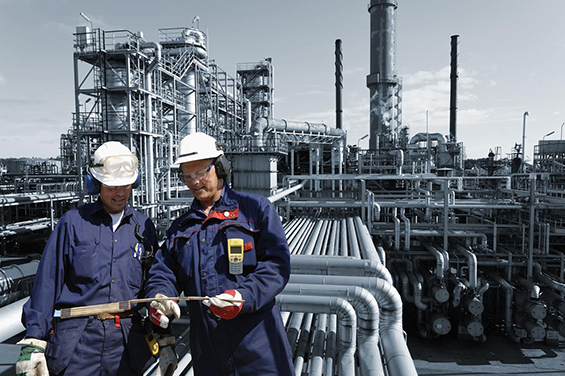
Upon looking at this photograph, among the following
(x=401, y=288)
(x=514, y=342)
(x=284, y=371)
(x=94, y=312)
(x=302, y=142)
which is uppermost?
(x=302, y=142)

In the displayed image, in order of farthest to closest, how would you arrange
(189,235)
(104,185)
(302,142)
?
1. (302,142)
2. (104,185)
3. (189,235)

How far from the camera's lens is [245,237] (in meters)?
2.07

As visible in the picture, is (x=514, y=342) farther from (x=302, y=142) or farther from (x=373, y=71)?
(x=373, y=71)

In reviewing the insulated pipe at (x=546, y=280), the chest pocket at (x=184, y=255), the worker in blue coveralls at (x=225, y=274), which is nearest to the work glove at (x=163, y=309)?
the worker in blue coveralls at (x=225, y=274)

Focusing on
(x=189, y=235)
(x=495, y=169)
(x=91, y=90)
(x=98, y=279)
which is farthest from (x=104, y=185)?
(x=495, y=169)

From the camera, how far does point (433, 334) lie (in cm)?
1260

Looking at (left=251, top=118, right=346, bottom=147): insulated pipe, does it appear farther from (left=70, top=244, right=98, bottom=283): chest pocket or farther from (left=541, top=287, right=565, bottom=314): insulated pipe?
(left=70, top=244, right=98, bottom=283): chest pocket

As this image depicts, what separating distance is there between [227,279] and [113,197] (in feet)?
3.15

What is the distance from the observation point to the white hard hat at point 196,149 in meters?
2.17

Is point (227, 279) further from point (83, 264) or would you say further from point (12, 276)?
point (12, 276)

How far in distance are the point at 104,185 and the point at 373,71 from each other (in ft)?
93.7

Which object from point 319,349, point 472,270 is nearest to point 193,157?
point 319,349

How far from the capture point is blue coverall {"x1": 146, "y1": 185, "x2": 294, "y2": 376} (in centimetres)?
203

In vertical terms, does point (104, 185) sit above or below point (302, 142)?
below
